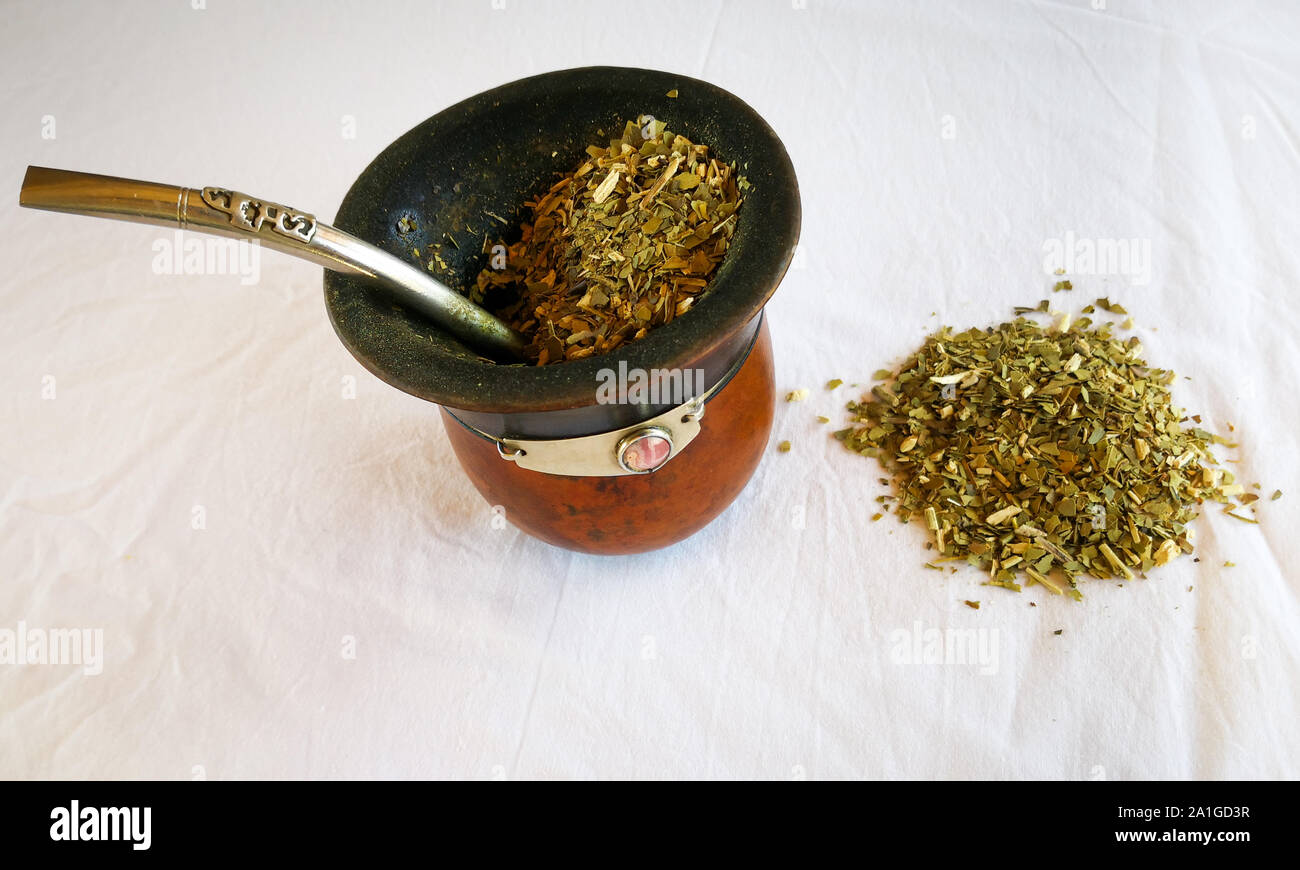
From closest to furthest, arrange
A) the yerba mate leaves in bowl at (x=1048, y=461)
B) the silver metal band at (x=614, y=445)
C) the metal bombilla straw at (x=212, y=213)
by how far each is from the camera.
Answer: the metal bombilla straw at (x=212, y=213)
the silver metal band at (x=614, y=445)
the yerba mate leaves in bowl at (x=1048, y=461)

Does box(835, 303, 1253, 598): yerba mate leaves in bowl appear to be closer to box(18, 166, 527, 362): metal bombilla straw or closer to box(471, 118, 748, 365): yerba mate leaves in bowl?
box(471, 118, 748, 365): yerba mate leaves in bowl

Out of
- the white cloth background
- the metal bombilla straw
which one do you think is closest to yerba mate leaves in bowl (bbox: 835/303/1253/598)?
the white cloth background

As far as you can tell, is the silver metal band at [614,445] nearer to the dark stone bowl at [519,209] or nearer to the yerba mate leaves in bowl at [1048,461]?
the dark stone bowl at [519,209]

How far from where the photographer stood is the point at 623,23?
2.31m

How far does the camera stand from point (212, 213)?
1017 mm

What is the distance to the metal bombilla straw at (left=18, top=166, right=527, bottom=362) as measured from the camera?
3.30ft

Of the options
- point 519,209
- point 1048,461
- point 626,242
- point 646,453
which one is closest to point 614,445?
point 646,453

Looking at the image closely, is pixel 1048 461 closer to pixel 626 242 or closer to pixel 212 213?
pixel 626 242

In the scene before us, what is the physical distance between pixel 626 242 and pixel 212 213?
0.47 m

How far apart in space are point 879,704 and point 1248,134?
4.55 feet

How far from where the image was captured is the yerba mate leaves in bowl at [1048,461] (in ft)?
4.57

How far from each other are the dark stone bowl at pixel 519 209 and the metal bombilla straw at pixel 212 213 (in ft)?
0.23

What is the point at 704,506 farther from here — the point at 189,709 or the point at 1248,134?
the point at 1248,134

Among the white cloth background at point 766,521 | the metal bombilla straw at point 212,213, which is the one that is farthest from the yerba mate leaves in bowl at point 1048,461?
the metal bombilla straw at point 212,213
